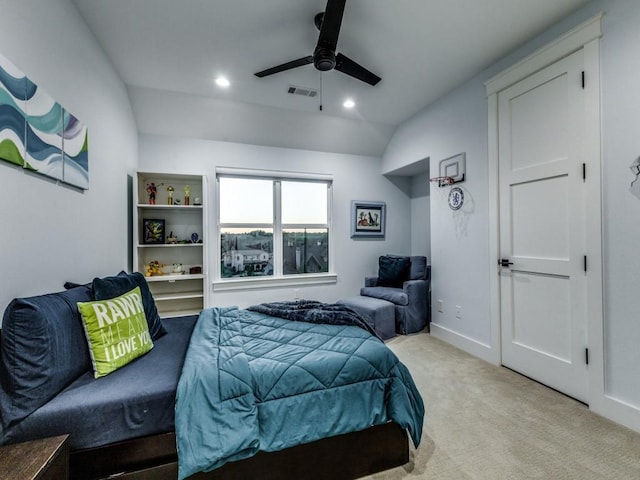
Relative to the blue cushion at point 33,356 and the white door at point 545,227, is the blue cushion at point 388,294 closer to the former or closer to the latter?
the white door at point 545,227

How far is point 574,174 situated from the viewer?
2133 millimetres

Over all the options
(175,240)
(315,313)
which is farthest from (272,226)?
(315,313)

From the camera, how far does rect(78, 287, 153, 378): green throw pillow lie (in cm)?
143

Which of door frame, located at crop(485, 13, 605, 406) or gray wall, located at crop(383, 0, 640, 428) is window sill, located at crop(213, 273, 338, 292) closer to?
gray wall, located at crop(383, 0, 640, 428)

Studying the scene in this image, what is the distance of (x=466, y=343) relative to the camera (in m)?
3.06

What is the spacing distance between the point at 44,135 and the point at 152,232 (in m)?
1.92

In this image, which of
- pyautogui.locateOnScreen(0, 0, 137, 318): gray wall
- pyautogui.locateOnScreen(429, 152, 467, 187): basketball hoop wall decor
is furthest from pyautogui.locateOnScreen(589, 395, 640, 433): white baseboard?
pyautogui.locateOnScreen(0, 0, 137, 318): gray wall

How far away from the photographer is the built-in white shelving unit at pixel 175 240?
343 cm

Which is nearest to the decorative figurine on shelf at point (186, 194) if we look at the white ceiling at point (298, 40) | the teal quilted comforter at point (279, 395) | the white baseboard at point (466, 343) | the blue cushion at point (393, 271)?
the white ceiling at point (298, 40)

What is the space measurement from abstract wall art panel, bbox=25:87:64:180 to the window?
2186mm

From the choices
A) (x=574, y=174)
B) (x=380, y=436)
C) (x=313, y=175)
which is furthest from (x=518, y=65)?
(x=380, y=436)

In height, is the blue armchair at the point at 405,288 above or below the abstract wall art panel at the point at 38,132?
below

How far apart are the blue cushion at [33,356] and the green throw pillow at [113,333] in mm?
81

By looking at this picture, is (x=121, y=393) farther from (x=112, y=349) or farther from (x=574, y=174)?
(x=574, y=174)
